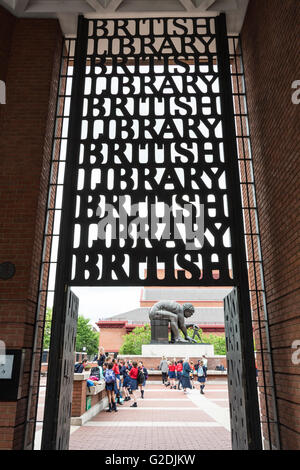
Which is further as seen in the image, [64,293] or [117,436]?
[117,436]

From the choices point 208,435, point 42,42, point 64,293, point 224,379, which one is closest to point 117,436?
point 208,435

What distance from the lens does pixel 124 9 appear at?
7.63m

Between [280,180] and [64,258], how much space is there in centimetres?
363

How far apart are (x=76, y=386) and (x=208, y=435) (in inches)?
123

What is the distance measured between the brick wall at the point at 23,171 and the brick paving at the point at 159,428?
1813 millimetres

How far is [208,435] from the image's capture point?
7.04m

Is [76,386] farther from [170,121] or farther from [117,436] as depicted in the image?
[170,121]

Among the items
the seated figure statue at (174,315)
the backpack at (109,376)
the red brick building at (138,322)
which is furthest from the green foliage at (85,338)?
the backpack at (109,376)

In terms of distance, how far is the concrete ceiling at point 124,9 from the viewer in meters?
7.27

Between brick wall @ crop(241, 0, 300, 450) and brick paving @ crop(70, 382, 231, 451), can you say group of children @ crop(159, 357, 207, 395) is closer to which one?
brick paving @ crop(70, 382, 231, 451)

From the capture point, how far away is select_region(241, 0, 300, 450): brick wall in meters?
4.85

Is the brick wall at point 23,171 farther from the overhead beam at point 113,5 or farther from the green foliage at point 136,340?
the green foliage at point 136,340

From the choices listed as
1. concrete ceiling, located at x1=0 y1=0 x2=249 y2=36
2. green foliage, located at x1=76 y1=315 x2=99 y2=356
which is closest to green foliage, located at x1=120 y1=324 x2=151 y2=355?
green foliage, located at x1=76 y1=315 x2=99 y2=356
